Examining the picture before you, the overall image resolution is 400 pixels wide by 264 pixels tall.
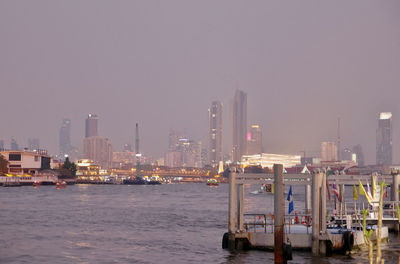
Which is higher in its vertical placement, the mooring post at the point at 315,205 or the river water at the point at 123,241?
the mooring post at the point at 315,205

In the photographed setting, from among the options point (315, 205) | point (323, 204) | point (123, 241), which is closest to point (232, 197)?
point (315, 205)

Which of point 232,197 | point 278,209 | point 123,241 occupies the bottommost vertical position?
point 123,241

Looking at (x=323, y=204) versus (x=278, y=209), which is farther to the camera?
Result: (x=323, y=204)

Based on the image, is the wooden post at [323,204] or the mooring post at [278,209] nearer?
the mooring post at [278,209]

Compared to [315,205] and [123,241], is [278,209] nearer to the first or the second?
[315,205]

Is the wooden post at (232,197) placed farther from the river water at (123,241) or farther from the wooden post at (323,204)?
the wooden post at (323,204)

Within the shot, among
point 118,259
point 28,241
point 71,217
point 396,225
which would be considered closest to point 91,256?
point 118,259

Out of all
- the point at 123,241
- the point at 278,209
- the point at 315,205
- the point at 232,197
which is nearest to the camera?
the point at 278,209

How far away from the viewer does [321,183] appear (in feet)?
108

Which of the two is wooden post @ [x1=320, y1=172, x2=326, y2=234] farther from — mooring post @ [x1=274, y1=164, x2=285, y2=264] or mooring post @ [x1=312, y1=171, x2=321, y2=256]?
mooring post @ [x1=274, y1=164, x2=285, y2=264]

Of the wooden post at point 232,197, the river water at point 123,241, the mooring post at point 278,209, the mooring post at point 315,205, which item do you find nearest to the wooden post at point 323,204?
the mooring post at point 315,205

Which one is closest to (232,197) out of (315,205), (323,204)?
(315,205)

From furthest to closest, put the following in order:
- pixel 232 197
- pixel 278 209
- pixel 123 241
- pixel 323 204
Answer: pixel 123 241, pixel 232 197, pixel 323 204, pixel 278 209

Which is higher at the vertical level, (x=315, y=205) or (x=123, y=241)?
(x=315, y=205)
